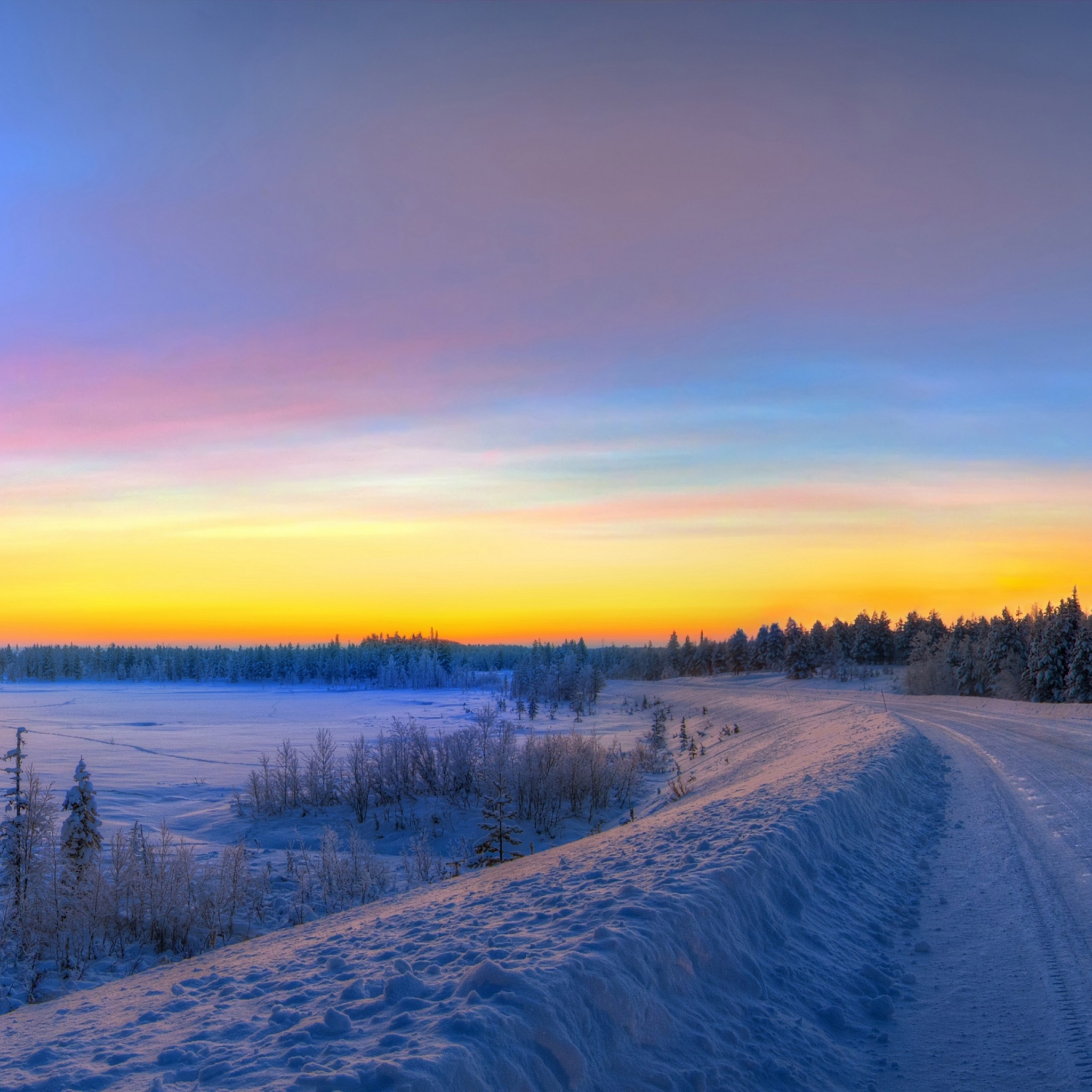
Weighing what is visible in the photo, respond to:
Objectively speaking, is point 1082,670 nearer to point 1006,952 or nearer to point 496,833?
point 496,833

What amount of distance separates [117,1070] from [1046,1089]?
6390 mm

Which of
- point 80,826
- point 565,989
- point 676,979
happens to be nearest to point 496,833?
point 80,826

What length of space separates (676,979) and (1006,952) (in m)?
3.72

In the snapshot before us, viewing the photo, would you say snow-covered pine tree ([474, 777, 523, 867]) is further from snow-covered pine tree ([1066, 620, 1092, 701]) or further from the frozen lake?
snow-covered pine tree ([1066, 620, 1092, 701])

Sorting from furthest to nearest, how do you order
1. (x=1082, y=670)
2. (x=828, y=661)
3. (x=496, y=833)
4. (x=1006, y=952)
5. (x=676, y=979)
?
(x=828, y=661)
(x=1082, y=670)
(x=496, y=833)
(x=1006, y=952)
(x=676, y=979)

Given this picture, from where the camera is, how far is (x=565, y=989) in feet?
18.1

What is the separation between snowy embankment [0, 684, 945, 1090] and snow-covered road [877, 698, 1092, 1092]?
1.24ft

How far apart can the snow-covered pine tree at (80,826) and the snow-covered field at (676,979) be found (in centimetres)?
1316

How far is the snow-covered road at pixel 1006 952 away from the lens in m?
5.59

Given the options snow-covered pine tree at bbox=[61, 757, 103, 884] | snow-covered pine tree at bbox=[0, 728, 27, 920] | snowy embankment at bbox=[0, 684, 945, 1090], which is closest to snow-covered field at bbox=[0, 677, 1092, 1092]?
snowy embankment at bbox=[0, 684, 945, 1090]

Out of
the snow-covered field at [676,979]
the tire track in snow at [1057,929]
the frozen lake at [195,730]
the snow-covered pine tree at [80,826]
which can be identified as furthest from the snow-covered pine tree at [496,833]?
the frozen lake at [195,730]

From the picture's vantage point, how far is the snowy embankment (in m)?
5.06

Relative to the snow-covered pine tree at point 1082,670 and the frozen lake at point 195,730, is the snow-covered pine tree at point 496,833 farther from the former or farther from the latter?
the snow-covered pine tree at point 1082,670

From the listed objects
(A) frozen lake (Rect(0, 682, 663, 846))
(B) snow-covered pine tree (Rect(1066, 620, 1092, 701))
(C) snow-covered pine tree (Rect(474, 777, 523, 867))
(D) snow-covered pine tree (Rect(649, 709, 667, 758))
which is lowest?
(A) frozen lake (Rect(0, 682, 663, 846))
